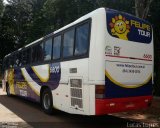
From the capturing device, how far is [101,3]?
2283 cm

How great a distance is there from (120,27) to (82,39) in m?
1.21

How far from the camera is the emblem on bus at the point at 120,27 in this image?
345 inches

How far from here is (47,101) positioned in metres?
11.9

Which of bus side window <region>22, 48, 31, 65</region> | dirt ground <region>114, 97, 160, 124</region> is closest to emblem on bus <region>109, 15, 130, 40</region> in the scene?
dirt ground <region>114, 97, 160, 124</region>

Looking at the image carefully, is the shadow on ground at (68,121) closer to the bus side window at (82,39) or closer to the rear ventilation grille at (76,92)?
the rear ventilation grille at (76,92)

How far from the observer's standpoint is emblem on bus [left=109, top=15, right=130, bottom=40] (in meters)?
8.77

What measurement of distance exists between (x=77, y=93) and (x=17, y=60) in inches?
352

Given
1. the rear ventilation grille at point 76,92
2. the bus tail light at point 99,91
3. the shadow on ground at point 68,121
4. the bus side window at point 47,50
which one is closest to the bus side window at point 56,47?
the bus side window at point 47,50

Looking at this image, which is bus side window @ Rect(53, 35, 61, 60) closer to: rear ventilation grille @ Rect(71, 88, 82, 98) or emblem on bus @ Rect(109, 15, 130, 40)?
rear ventilation grille @ Rect(71, 88, 82, 98)

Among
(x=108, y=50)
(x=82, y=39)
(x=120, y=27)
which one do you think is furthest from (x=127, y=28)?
(x=82, y=39)

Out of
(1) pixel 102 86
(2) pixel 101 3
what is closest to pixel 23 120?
(1) pixel 102 86

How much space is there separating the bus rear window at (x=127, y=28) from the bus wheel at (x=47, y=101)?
400 centimetres

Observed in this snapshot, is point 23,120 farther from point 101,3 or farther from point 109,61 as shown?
point 101,3

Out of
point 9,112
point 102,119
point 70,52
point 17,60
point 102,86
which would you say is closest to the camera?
point 102,86
